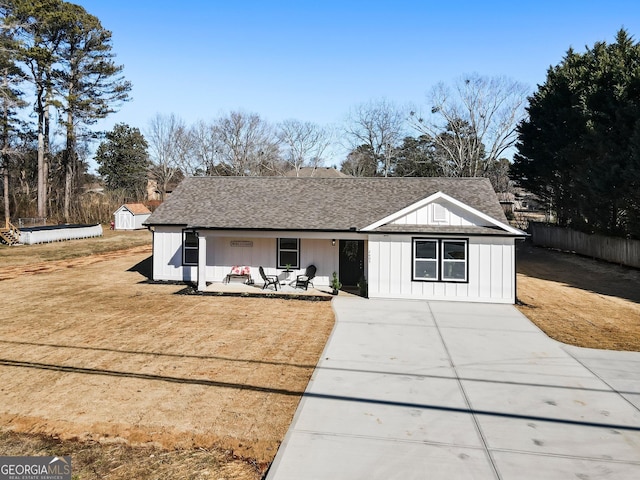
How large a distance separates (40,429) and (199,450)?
2534 mm

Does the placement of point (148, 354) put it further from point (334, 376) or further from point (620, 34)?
point (620, 34)

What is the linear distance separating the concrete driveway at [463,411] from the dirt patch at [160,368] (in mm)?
597

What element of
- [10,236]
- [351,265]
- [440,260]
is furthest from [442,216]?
[10,236]

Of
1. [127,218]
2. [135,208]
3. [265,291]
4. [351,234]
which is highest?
[135,208]

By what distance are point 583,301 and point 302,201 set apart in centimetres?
1158

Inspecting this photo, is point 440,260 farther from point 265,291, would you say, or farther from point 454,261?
point 265,291

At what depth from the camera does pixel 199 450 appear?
19.0 ft

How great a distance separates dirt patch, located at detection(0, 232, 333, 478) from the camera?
6.29 m

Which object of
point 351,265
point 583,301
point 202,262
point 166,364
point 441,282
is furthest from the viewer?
point 351,265

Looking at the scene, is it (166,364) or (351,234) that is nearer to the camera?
(166,364)

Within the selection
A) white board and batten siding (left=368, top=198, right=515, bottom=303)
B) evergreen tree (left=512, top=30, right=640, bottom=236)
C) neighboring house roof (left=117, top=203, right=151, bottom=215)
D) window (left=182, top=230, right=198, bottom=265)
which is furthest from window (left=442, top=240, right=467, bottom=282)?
neighboring house roof (left=117, top=203, right=151, bottom=215)

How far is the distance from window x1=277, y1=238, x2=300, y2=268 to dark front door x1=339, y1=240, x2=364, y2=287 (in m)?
1.84

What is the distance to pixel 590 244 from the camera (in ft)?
93.1

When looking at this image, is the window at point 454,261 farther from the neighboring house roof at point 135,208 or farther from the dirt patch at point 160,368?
the neighboring house roof at point 135,208
